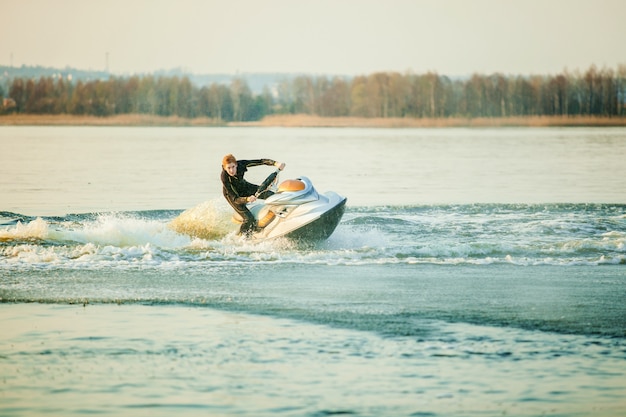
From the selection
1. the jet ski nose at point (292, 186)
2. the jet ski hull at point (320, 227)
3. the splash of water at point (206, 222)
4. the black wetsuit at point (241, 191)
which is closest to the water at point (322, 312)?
the splash of water at point (206, 222)

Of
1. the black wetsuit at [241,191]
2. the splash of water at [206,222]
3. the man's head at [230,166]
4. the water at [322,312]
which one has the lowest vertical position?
the water at [322,312]

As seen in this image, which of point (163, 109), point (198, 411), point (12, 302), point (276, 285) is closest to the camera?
point (198, 411)

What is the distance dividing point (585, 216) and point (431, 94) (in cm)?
12160

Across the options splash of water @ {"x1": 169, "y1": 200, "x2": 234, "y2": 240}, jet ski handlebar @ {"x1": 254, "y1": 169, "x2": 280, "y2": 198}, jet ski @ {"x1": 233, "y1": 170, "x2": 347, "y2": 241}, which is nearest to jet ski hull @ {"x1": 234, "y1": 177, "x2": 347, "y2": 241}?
jet ski @ {"x1": 233, "y1": 170, "x2": 347, "y2": 241}

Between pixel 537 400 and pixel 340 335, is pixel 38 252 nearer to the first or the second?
pixel 340 335

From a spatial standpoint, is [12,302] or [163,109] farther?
[163,109]

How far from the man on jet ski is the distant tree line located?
112 meters

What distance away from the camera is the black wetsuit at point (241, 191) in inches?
584

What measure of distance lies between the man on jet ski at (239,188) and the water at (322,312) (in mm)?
497

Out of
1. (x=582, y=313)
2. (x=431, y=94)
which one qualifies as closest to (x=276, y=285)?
(x=582, y=313)

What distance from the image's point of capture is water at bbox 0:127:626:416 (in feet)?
24.9

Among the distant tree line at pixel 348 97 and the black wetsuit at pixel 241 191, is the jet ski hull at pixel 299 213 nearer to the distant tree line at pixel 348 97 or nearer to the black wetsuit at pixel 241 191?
the black wetsuit at pixel 241 191

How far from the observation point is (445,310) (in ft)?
34.4

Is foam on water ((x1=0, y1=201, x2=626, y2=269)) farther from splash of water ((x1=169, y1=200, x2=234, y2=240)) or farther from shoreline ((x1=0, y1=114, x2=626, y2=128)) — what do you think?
shoreline ((x1=0, y1=114, x2=626, y2=128))
